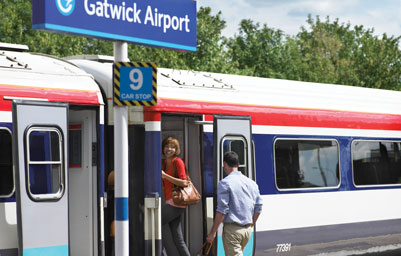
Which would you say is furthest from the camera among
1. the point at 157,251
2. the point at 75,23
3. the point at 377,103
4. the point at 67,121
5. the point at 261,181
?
the point at 377,103

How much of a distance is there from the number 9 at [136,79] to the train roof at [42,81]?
0.97 metres

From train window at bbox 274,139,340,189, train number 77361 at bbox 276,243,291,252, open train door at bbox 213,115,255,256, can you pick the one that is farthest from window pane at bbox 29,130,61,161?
train number 77361 at bbox 276,243,291,252

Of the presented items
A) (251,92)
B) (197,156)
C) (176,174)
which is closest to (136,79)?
(176,174)

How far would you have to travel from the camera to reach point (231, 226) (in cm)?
910

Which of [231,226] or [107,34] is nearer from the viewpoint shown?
[107,34]

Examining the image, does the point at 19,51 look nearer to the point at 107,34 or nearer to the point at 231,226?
the point at 107,34

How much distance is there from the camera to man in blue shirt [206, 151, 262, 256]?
9.01m

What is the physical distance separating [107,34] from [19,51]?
2004 mm

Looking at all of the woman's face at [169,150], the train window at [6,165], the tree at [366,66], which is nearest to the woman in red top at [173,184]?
the woman's face at [169,150]

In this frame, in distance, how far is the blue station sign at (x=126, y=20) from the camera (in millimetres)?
7844

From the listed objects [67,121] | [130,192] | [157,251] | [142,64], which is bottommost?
[157,251]

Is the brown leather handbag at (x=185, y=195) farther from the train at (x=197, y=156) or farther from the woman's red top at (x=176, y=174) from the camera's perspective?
the train at (x=197, y=156)

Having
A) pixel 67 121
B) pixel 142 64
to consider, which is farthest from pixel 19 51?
pixel 142 64

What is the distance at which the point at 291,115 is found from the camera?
12008 millimetres
